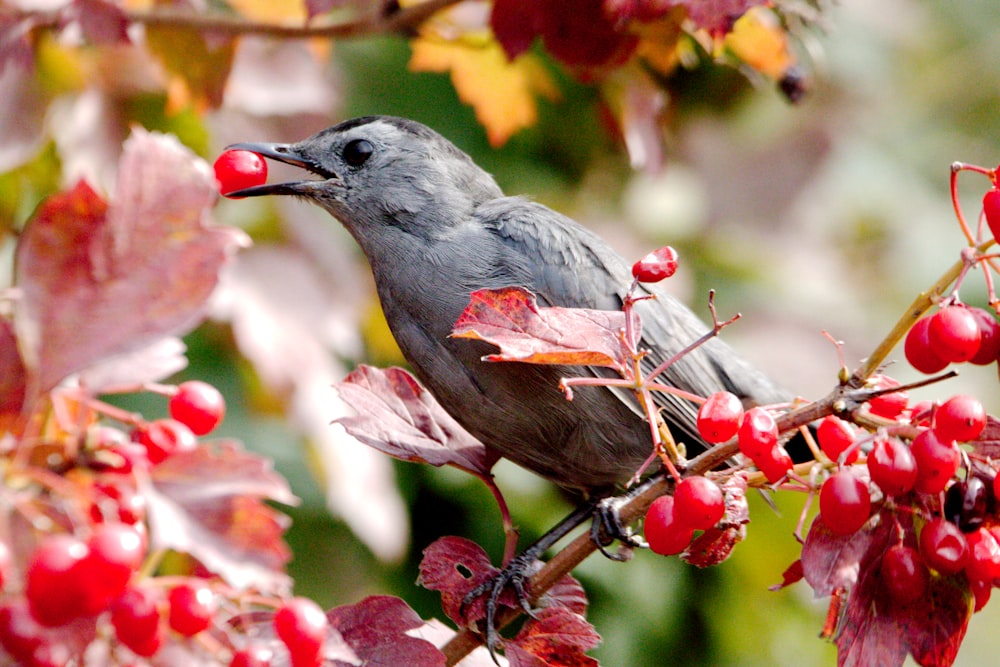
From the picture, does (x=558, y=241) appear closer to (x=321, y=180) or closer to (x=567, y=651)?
(x=321, y=180)

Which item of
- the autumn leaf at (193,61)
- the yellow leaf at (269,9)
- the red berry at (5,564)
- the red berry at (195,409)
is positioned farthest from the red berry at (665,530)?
the yellow leaf at (269,9)

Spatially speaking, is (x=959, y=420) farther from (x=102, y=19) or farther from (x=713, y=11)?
(x=102, y=19)

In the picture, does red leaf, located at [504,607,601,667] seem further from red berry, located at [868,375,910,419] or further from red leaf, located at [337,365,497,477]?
red berry, located at [868,375,910,419]

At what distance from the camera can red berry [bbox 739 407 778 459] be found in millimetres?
1682

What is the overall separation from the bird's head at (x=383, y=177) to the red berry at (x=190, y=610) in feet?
5.74

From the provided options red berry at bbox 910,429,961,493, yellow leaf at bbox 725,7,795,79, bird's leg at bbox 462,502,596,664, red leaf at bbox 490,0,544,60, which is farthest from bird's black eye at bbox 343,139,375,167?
red berry at bbox 910,429,961,493

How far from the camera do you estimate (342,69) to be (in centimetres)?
453

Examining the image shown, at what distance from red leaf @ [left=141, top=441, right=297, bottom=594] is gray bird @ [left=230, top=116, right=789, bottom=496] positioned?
130cm

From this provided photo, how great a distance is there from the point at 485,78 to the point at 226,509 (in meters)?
2.16

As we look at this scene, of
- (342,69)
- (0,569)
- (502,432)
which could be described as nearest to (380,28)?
(502,432)

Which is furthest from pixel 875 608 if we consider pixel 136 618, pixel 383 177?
pixel 383 177

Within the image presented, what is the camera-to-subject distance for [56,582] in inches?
48.4

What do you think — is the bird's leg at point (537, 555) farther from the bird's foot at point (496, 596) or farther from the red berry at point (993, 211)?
the red berry at point (993, 211)

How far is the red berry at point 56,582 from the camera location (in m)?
1.23
